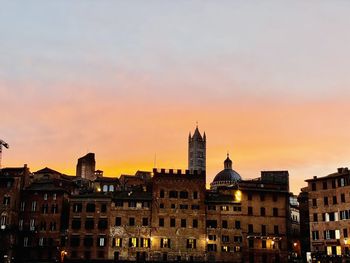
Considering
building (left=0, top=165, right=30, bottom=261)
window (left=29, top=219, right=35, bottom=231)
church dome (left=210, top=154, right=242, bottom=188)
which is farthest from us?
church dome (left=210, top=154, right=242, bottom=188)

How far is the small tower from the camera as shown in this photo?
617 feet

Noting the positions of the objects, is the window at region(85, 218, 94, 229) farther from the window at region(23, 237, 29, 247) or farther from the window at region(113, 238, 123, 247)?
the window at region(23, 237, 29, 247)

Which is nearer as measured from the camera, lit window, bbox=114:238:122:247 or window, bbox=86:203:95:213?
lit window, bbox=114:238:122:247

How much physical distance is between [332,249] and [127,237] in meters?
34.2

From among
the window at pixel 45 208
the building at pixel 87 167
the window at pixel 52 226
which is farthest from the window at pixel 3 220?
the building at pixel 87 167

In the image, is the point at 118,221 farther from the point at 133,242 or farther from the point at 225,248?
the point at 225,248

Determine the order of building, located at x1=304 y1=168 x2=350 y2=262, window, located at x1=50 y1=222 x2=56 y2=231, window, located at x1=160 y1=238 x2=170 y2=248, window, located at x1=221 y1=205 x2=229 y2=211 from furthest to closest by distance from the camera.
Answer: window, located at x1=221 y1=205 x2=229 y2=211, window, located at x1=50 y1=222 x2=56 y2=231, window, located at x1=160 y1=238 x2=170 y2=248, building, located at x1=304 y1=168 x2=350 y2=262

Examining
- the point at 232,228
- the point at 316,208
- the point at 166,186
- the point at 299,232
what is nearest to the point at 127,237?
the point at 166,186

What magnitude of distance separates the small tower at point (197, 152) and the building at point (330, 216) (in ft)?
336

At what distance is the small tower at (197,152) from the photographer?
617 feet

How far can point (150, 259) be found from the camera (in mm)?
87938

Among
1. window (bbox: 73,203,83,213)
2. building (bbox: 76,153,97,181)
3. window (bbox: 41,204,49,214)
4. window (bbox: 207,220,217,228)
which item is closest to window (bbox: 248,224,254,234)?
window (bbox: 207,220,217,228)

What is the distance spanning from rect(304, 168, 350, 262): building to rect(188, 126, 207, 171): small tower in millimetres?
102409

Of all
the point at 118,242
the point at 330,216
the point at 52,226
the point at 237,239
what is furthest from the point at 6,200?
the point at 330,216
